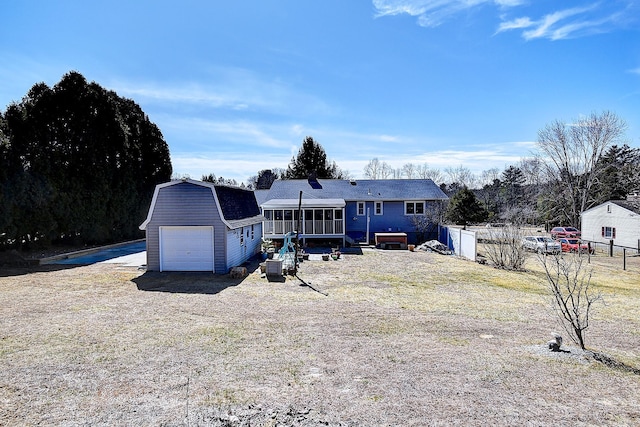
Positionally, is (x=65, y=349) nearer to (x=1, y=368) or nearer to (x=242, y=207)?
(x=1, y=368)

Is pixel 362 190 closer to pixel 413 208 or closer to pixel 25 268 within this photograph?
pixel 413 208

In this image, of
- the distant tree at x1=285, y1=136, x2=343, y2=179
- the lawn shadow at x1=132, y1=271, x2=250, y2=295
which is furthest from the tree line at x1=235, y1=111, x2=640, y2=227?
the lawn shadow at x1=132, y1=271, x2=250, y2=295

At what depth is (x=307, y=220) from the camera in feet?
80.3

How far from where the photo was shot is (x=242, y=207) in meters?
18.7

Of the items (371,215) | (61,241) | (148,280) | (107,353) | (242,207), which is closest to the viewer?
(107,353)

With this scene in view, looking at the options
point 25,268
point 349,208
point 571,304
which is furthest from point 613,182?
point 25,268

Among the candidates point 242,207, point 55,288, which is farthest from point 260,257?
point 55,288

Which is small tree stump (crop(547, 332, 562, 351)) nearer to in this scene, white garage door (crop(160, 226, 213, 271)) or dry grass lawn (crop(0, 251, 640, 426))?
dry grass lawn (crop(0, 251, 640, 426))

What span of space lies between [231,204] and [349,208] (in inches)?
477

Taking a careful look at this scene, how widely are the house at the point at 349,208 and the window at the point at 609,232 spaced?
13.7 meters

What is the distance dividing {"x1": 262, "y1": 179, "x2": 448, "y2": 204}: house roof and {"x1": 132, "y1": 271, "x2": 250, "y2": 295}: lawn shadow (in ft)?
42.2

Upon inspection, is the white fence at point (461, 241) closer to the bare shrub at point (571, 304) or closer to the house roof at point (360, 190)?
the house roof at point (360, 190)

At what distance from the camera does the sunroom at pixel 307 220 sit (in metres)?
24.0

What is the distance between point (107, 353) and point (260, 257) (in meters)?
13.1
